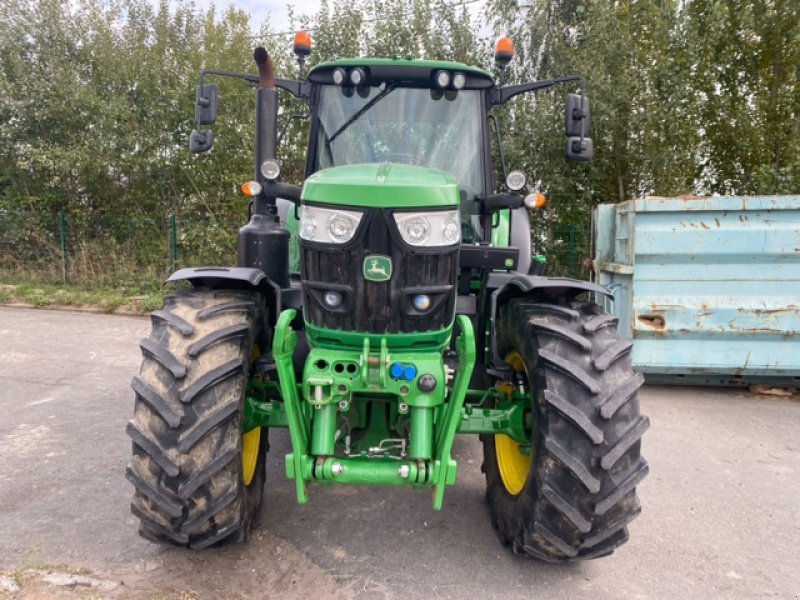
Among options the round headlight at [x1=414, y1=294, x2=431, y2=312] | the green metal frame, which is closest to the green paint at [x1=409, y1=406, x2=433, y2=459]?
the green metal frame

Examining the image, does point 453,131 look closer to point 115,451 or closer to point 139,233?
point 115,451

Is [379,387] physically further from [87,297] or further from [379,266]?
[87,297]

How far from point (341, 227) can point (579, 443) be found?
4.19 feet

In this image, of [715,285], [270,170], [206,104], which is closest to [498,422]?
[270,170]

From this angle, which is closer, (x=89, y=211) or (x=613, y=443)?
(x=613, y=443)

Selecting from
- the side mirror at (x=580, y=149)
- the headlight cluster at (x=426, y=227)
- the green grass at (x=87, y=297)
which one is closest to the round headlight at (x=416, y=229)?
the headlight cluster at (x=426, y=227)

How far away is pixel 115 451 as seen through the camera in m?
3.91

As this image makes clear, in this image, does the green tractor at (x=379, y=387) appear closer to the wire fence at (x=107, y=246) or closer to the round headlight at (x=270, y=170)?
the round headlight at (x=270, y=170)

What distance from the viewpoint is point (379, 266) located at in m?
2.29

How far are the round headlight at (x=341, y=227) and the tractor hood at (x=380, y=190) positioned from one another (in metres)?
0.06

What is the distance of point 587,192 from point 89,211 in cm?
974

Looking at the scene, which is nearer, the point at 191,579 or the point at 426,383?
the point at 426,383

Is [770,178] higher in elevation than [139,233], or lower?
higher

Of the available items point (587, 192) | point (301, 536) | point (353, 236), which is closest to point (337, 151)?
point (353, 236)
